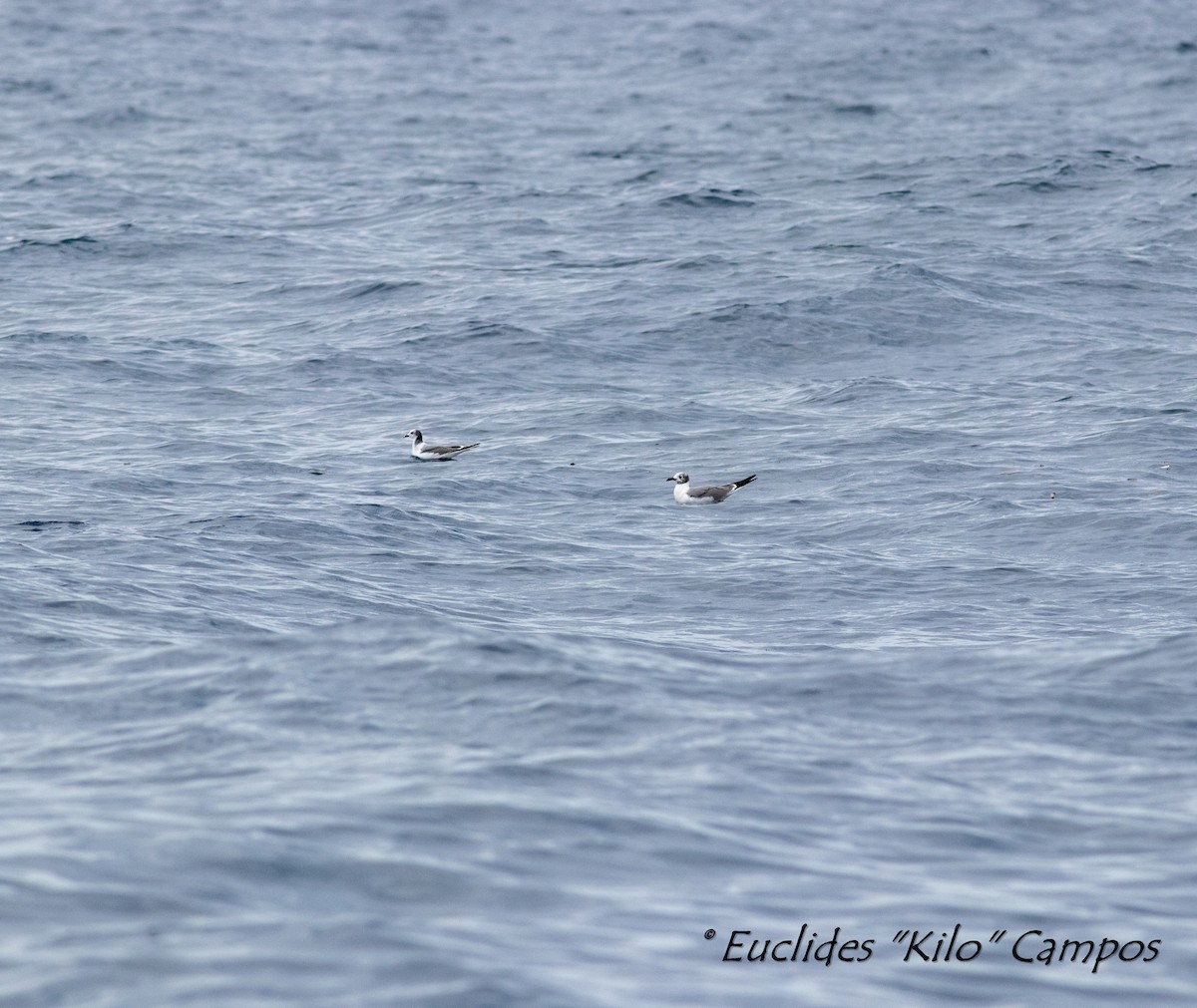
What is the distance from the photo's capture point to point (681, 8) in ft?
196

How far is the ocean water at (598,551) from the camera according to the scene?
8.35 metres

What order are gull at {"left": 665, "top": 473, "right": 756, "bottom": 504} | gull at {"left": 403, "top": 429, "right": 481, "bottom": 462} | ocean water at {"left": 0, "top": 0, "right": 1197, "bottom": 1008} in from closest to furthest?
1. ocean water at {"left": 0, "top": 0, "right": 1197, "bottom": 1008}
2. gull at {"left": 665, "top": 473, "right": 756, "bottom": 504}
3. gull at {"left": 403, "top": 429, "right": 481, "bottom": 462}

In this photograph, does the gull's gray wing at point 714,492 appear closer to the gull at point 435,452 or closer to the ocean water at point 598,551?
the ocean water at point 598,551

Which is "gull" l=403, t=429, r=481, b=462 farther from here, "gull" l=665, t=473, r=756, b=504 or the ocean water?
"gull" l=665, t=473, r=756, b=504

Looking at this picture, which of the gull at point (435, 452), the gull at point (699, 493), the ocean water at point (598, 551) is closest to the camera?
the ocean water at point (598, 551)

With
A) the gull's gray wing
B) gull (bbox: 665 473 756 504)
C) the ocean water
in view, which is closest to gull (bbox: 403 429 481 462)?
the ocean water

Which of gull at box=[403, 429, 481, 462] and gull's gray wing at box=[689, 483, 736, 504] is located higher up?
gull's gray wing at box=[689, 483, 736, 504]

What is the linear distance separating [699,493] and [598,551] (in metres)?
2.06

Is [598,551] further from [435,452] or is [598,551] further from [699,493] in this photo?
[435,452]

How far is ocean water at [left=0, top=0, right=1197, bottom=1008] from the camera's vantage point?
8352 mm

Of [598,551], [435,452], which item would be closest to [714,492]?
[598,551]

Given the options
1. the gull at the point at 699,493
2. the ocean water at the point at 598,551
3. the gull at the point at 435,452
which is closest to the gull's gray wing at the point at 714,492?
the gull at the point at 699,493

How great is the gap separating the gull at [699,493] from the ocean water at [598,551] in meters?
0.25

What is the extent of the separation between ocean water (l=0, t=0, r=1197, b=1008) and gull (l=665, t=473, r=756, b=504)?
251 millimetres
